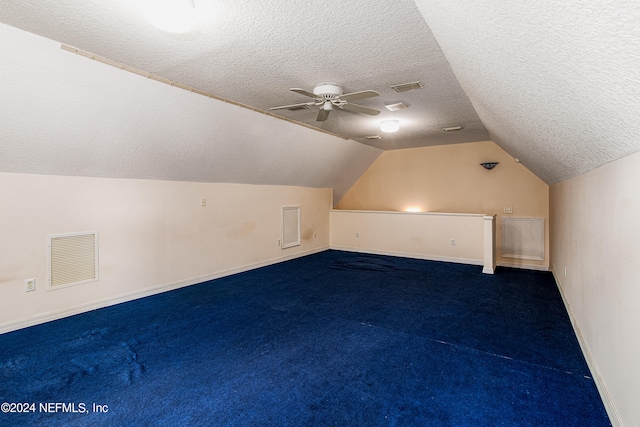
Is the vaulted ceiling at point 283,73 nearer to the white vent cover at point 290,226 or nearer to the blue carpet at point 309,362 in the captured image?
the blue carpet at point 309,362

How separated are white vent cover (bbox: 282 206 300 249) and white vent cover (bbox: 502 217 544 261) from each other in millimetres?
4262

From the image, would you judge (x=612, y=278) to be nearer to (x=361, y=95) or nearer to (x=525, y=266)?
(x=361, y=95)

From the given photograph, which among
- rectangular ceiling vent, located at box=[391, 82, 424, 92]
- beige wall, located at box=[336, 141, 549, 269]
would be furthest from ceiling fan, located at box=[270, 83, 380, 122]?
beige wall, located at box=[336, 141, 549, 269]

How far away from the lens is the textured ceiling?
2.11 metres

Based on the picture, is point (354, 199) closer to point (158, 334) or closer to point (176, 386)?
point (158, 334)

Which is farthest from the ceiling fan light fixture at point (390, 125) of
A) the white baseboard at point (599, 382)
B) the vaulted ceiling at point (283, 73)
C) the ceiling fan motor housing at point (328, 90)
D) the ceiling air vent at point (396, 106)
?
the white baseboard at point (599, 382)

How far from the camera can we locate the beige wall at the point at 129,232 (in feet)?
11.1

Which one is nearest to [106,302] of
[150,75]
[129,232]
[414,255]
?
[129,232]

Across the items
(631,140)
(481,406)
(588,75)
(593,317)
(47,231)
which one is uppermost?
(588,75)

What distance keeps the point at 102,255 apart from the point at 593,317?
5.06 metres

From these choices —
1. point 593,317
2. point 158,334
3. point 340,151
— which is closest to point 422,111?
point 340,151

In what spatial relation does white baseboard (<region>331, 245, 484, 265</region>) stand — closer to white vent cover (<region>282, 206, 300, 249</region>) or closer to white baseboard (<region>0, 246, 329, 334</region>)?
white vent cover (<region>282, 206, 300, 249</region>)

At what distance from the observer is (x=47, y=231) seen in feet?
11.8

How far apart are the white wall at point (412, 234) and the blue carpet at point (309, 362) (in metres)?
1.98
